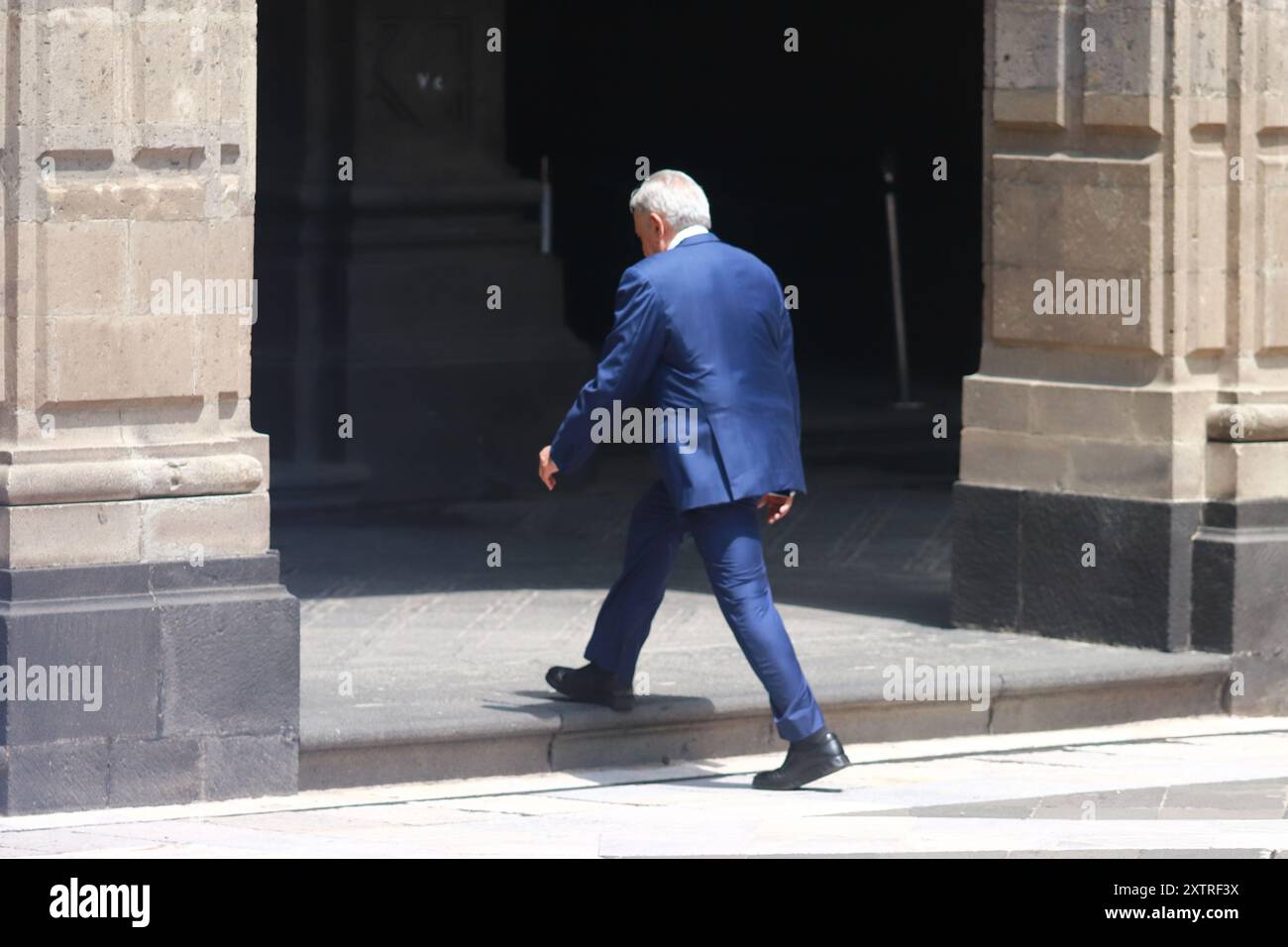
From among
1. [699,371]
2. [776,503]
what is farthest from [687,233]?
[776,503]

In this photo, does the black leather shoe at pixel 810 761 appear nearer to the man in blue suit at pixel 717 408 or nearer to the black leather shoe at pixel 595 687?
the man in blue suit at pixel 717 408

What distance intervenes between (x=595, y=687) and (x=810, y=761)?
78cm

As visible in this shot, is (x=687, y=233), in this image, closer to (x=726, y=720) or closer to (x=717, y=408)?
(x=717, y=408)

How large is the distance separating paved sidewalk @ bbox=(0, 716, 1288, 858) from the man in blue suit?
14.7 inches

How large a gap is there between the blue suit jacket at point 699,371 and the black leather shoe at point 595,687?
722 mm

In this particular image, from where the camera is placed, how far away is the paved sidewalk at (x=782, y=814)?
7922 mm

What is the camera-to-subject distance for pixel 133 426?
28.0 ft

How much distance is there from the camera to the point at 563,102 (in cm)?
2127

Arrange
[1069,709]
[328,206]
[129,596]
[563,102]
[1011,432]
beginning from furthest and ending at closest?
[563,102] → [328,206] → [1011,432] → [1069,709] → [129,596]

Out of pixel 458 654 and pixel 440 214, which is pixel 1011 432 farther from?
pixel 440 214

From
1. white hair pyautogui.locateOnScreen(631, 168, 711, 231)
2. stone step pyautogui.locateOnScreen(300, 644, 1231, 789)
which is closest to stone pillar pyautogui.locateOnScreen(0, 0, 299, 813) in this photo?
stone step pyautogui.locateOnScreen(300, 644, 1231, 789)

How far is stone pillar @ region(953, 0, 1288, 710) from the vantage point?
10367mm
